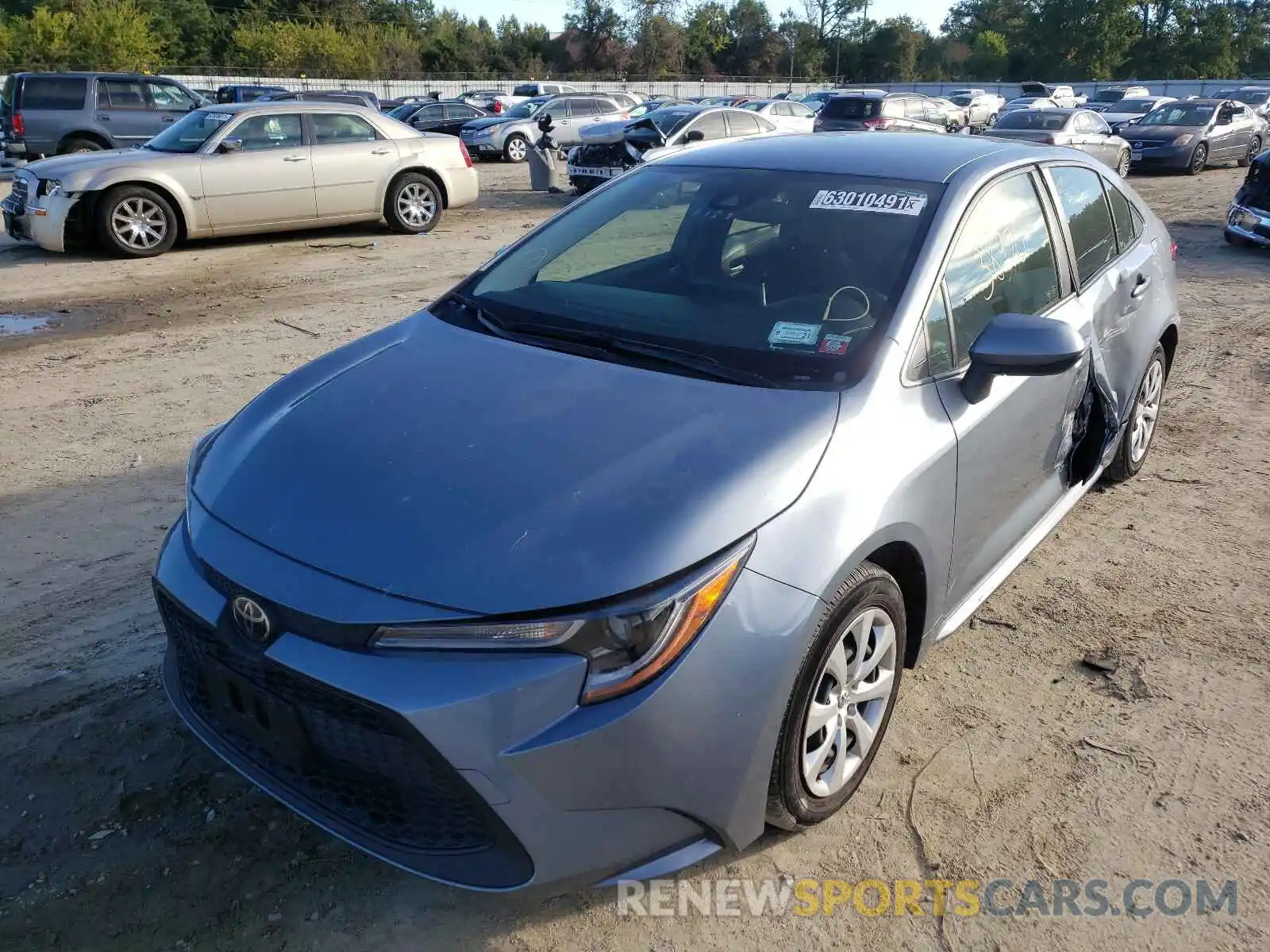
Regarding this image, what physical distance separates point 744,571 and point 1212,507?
3577mm

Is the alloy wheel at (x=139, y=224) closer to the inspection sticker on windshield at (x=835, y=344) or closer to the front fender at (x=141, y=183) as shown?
the front fender at (x=141, y=183)

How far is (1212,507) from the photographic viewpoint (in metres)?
4.74

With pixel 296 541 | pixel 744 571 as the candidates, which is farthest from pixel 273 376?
pixel 744 571

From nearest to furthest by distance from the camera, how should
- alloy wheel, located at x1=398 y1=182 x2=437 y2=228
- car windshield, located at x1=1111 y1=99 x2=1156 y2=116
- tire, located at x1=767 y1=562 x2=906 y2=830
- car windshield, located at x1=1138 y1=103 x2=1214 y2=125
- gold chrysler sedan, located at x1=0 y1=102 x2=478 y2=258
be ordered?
tire, located at x1=767 y1=562 x2=906 y2=830, gold chrysler sedan, located at x1=0 y1=102 x2=478 y2=258, alloy wheel, located at x1=398 y1=182 x2=437 y2=228, car windshield, located at x1=1138 y1=103 x2=1214 y2=125, car windshield, located at x1=1111 y1=99 x2=1156 y2=116

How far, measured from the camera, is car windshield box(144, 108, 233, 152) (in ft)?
36.8

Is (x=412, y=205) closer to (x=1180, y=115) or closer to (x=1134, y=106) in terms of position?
(x=1180, y=115)

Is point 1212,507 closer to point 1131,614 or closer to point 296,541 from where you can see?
point 1131,614

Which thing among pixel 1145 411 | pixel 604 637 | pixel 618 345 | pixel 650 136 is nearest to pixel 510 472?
pixel 604 637

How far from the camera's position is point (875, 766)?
9.77 ft

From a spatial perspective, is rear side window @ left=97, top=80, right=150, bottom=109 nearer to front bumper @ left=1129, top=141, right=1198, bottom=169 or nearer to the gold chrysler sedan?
the gold chrysler sedan

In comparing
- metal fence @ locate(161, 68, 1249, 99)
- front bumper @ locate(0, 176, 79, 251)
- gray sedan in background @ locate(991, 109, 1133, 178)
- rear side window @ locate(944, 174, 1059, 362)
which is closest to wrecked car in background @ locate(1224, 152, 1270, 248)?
gray sedan in background @ locate(991, 109, 1133, 178)

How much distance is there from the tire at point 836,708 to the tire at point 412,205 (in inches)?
442

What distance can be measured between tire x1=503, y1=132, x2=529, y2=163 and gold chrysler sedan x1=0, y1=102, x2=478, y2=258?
11.8 m

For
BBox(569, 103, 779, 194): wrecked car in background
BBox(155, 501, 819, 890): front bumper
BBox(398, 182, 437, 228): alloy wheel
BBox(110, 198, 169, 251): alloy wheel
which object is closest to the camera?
BBox(155, 501, 819, 890): front bumper
